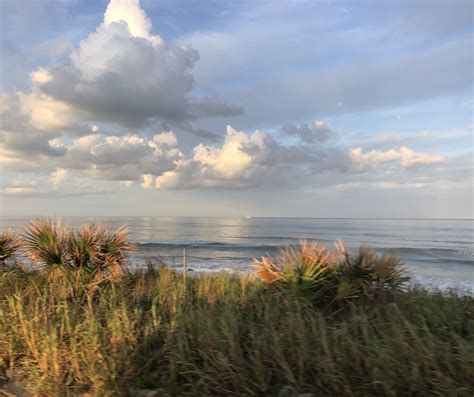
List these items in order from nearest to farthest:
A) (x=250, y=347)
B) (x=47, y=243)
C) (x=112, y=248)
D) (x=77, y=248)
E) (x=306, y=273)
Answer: (x=250, y=347), (x=306, y=273), (x=77, y=248), (x=47, y=243), (x=112, y=248)

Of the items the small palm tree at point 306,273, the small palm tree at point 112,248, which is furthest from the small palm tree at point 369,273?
the small palm tree at point 112,248

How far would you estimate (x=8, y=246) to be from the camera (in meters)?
11.0

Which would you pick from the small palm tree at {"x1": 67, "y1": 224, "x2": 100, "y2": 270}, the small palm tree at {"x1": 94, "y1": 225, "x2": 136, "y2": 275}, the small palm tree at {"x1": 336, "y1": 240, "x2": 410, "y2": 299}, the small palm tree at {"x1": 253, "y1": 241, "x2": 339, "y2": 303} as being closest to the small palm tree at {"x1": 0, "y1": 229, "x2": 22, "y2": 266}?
the small palm tree at {"x1": 67, "y1": 224, "x2": 100, "y2": 270}

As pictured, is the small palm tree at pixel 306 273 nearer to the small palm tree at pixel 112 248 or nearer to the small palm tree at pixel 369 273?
the small palm tree at pixel 369 273

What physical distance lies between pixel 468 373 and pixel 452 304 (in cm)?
284

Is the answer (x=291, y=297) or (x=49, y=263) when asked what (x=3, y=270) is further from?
(x=291, y=297)

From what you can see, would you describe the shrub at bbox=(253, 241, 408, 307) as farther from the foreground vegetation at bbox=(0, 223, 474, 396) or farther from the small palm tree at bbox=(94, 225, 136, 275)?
the small palm tree at bbox=(94, 225, 136, 275)

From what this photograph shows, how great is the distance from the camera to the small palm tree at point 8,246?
1078 centimetres

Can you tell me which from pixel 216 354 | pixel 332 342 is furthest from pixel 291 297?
pixel 216 354

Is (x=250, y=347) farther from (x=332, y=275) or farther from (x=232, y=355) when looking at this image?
(x=332, y=275)

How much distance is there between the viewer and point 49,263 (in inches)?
325

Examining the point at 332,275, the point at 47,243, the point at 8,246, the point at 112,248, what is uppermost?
the point at 47,243

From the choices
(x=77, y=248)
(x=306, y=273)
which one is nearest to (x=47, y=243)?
(x=77, y=248)

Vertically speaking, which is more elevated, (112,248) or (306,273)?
(112,248)
